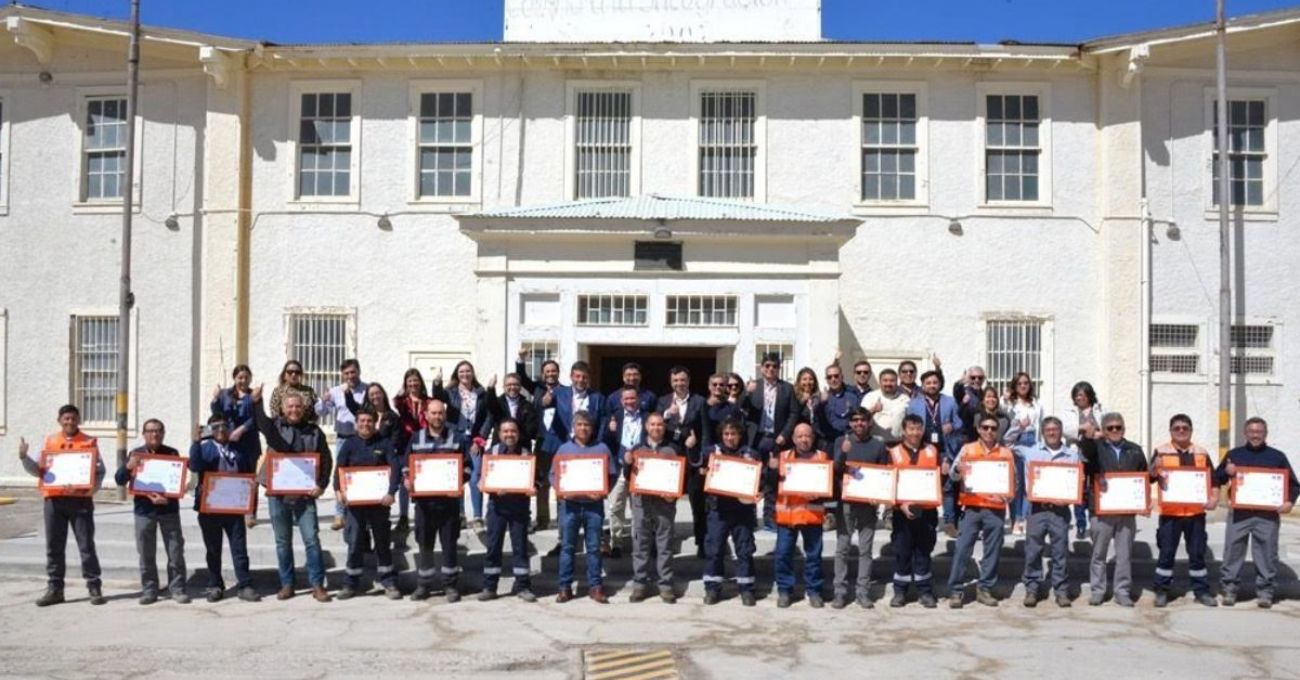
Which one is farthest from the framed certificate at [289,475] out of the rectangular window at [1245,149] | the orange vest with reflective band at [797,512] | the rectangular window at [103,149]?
the rectangular window at [1245,149]

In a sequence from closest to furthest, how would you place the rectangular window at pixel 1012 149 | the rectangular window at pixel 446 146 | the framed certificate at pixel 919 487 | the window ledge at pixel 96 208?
the framed certificate at pixel 919 487 < the rectangular window at pixel 1012 149 < the rectangular window at pixel 446 146 < the window ledge at pixel 96 208

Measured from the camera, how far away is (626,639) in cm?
910

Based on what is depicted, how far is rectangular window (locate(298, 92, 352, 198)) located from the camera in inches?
683

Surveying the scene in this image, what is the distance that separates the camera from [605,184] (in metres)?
17.2

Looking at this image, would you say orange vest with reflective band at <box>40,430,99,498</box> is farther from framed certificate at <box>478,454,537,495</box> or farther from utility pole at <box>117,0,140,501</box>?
utility pole at <box>117,0,140,501</box>

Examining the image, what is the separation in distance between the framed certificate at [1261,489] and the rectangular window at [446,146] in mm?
11195

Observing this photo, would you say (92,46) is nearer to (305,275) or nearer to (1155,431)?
(305,275)

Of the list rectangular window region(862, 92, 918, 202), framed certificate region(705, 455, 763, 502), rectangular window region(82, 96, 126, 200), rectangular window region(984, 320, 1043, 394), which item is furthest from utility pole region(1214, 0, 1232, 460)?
rectangular window region(82, 96, 126, 200)

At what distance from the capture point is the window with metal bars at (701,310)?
48.8 ft

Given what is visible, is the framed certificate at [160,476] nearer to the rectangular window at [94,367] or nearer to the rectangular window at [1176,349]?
the rectangular window at [94,367]

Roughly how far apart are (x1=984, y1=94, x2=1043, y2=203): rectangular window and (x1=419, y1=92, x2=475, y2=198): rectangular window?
782 centimetres

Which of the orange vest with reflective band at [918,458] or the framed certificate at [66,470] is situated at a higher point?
the orange vest with reflective band at [918,458]

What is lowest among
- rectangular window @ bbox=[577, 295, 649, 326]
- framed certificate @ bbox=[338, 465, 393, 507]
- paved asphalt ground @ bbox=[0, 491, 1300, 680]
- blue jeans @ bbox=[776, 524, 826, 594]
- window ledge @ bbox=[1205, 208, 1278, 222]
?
paved asphalt ground @ bbox=[0, 491, 1300, 680]

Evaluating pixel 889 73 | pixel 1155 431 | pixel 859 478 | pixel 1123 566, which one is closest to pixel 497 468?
pixel 859 478
